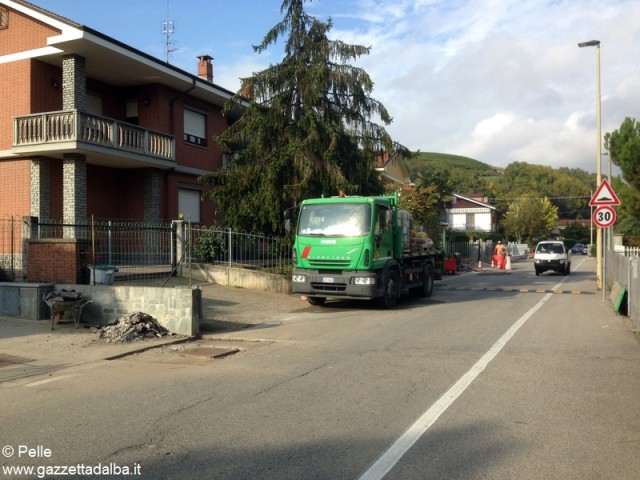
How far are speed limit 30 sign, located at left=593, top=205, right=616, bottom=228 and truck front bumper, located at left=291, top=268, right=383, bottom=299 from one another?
7363mm

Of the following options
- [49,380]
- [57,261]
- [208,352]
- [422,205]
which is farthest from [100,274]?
[422,205]

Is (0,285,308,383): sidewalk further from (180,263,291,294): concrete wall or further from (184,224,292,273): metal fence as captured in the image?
(184,224,292,273): metal fence

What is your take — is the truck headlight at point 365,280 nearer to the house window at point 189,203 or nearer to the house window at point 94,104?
the house window at point 189,203

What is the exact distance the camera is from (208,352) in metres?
9.23

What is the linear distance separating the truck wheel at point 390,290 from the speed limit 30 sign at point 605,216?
647cm

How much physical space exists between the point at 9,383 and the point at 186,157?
17836 millimetres

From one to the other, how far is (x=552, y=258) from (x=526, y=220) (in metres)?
42.5

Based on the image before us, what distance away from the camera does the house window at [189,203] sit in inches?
949

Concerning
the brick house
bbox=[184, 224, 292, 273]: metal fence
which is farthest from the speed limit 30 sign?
the brick house

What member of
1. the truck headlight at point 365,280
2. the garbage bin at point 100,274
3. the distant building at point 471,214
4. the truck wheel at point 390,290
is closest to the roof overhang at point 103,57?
the garbage bin at point 100,274

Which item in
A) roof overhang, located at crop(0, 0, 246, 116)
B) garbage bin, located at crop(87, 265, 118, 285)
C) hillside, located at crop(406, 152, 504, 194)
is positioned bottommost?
garbage bin, located at crop(87, 265, 118, 285)

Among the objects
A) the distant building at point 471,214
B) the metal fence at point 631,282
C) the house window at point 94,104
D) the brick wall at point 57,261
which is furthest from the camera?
the distant building at point 471,214

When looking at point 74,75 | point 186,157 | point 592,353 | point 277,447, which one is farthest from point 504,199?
point 277,447

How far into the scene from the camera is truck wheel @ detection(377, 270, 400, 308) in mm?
14444
